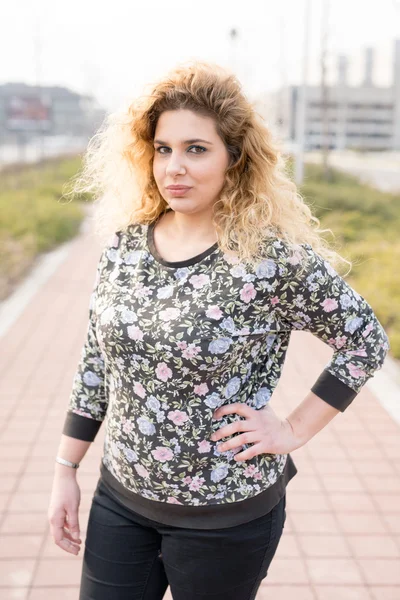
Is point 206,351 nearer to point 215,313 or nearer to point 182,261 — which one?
point 215,313

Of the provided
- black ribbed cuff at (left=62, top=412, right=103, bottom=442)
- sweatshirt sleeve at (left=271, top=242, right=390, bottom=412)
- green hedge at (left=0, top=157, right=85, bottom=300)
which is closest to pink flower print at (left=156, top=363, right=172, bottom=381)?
sweatshirt sleeve at (left=271, top=242, right=390, bottom=412)

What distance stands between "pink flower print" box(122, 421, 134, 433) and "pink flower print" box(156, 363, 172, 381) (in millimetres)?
151

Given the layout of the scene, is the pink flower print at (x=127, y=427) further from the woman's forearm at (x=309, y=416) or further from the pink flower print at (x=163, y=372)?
the woman's forearm at (x=309, y=416)

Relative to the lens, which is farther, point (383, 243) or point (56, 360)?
point (383, 243)

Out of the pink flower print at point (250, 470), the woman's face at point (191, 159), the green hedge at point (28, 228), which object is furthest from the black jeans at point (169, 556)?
the green hedge at point (28, 228)

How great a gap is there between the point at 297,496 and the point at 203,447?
2.24 meters

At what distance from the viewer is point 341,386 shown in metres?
1.65

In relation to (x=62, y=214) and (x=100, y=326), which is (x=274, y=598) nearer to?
(x=100, y=326)

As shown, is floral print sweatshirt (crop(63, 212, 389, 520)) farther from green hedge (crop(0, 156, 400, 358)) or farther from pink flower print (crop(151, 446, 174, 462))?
green hedge (crop(0, 156, 400, 358))

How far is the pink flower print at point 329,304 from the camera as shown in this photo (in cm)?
154

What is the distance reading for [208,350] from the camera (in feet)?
4.85

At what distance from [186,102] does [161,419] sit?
68 centimetres

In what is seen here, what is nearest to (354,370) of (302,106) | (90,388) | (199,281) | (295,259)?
(295,259)

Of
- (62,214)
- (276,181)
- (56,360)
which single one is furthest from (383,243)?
(276,181)
